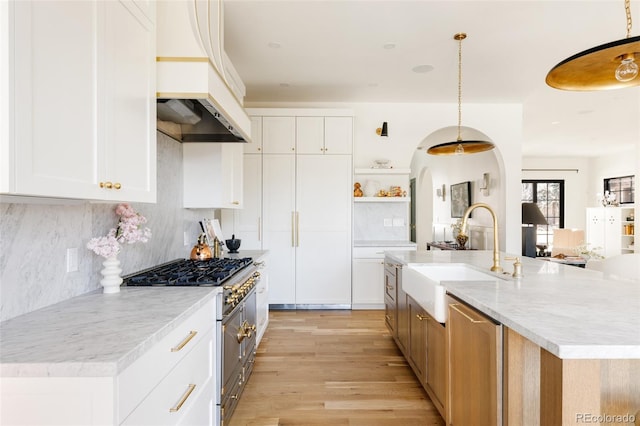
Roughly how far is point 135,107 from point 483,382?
192 centimetres

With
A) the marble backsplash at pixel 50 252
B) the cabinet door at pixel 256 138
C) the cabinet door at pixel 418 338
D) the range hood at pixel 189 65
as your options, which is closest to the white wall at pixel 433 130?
the cabinet door at pixel 256 138

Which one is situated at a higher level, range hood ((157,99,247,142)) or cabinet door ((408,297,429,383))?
range hood ((157,99,247,142))

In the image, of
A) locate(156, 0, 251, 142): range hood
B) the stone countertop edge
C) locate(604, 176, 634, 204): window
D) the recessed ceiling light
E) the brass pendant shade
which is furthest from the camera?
locate(604, 176, 634, 204): window

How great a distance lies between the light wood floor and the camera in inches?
87.9

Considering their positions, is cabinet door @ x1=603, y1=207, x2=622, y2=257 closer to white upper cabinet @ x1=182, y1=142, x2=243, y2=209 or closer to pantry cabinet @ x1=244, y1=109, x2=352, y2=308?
pantry cabinet @ x1=244, y1=109, x2=352, y2=308

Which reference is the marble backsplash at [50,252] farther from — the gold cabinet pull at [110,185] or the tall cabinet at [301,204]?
the tall cabinet at [301,204]

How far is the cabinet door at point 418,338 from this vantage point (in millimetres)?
2332

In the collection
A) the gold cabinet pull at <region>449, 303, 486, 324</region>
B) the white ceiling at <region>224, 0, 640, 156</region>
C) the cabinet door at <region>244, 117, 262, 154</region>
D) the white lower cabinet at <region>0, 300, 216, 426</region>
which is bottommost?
the white lower cabinet at <region>0, 300, 216, 426</region>

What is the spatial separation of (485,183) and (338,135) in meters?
3.07

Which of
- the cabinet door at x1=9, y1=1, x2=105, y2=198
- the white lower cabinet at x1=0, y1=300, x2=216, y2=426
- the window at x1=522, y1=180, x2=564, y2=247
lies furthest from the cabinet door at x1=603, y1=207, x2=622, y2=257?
the cabinet door at x1=9, y1=1, x2=105, y2=198

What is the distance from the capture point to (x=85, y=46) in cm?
125

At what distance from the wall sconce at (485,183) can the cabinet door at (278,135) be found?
11.5 ft

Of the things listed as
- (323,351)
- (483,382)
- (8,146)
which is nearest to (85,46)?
(8,146)

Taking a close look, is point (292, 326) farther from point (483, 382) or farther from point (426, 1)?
point (426, 1)
